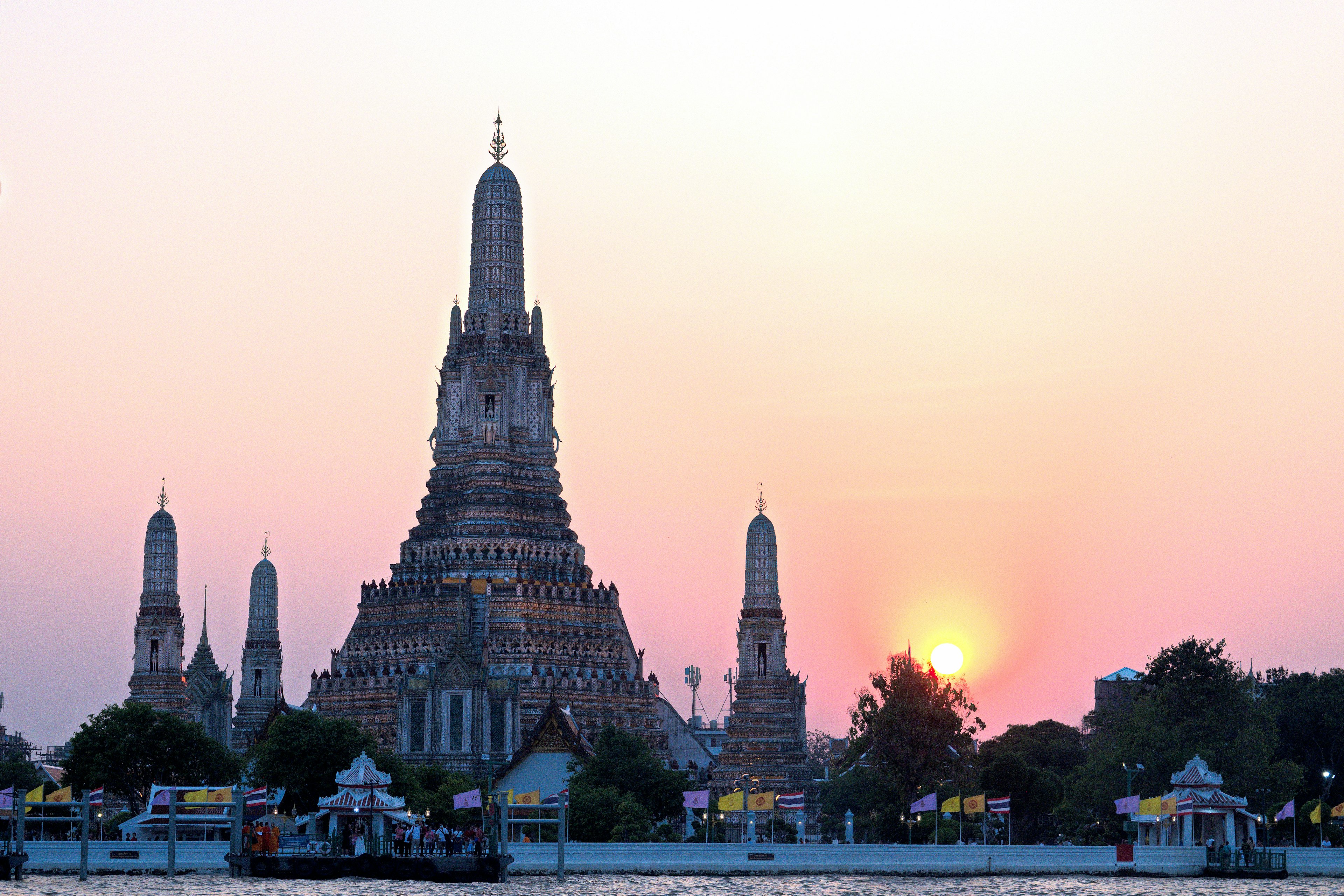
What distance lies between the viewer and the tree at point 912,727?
4001 inches

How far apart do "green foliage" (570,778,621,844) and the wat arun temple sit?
15.2 metres

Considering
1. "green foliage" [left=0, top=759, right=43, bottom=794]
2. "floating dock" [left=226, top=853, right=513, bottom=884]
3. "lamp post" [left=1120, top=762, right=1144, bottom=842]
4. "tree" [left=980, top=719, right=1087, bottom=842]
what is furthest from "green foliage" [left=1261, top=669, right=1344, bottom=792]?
"green foliage" [left=0, top=759, right=43, bottom=794]

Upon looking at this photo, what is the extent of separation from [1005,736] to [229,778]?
8703 cm

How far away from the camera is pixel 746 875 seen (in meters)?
84.4

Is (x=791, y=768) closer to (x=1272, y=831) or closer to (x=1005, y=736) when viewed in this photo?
(x=1272, y=831)

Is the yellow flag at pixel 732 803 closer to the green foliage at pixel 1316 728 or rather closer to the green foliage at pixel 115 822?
the green foliage at pixel 115 822

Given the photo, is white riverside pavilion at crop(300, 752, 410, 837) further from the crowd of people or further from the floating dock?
the floating dock

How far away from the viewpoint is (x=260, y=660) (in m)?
137

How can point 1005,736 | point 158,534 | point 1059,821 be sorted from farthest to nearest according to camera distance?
1. point 1005,736
2. point 158,534
3. point 1059,821

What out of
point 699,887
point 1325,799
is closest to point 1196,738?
point 1325,799

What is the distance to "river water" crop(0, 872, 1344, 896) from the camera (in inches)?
2808

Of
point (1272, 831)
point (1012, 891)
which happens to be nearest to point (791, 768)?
point (1272, 831)

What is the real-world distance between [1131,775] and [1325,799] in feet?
50.1

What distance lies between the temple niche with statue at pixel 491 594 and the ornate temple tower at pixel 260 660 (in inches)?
261
